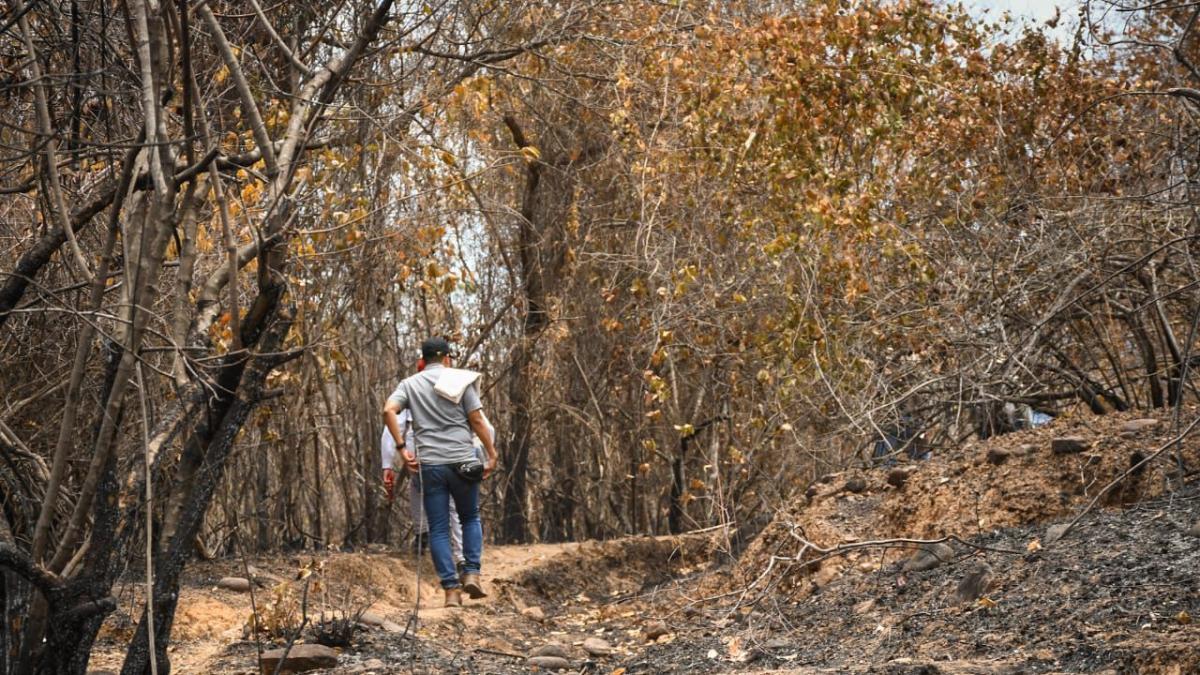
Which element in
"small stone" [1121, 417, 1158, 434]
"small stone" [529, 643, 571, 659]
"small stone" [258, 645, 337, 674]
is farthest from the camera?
"small stone" [529, 643, 571, 659]

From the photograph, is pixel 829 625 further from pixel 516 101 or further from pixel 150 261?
pixel 516 101

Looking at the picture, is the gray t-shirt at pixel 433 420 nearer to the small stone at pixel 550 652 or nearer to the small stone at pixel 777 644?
the small stone at pixel 550 652

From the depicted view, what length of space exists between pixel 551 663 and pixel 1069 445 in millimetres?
3226

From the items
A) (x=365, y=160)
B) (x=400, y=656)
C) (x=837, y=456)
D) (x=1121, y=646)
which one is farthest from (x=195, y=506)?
(x=837, y=456)

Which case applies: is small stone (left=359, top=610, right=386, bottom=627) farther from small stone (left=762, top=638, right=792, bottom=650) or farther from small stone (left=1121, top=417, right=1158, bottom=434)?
small stone (left=1121, top=417, right=1158, bottom=434)

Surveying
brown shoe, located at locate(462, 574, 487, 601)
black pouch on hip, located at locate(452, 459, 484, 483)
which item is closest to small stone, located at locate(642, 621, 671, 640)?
brown shoe, located at locate(462, 574, 487, 601)

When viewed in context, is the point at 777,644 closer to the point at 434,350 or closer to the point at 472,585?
the point at 472,585

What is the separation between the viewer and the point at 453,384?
376 inches

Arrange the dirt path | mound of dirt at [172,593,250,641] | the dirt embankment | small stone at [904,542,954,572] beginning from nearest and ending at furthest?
1. the dirt embankment
2. small stone at [904,542,954,572]
3. the dirt path
4. mound of dirt at [172,593,250,641]

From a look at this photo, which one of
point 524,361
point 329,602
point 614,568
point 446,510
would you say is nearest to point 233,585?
point 329,602

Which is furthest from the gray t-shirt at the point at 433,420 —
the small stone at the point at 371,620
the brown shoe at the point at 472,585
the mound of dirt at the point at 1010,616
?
the mound of dirt at the point at 1010,616

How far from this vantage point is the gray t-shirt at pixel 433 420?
9.56 meters

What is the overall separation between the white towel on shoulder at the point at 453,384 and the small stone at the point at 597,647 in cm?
187

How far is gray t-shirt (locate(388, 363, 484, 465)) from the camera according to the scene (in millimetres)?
9562
